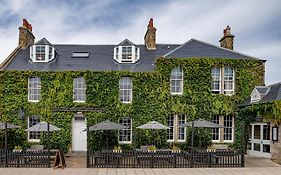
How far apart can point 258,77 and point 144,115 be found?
900 centimetres

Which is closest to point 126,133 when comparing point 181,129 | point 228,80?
point 181,129

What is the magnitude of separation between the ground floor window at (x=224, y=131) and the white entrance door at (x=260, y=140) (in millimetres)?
1544

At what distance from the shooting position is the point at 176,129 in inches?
845

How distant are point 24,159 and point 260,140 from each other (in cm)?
1448

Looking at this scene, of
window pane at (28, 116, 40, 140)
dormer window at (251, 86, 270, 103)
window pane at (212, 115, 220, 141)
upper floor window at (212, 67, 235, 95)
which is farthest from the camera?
upper floor window at (212, 67, 235, 95)

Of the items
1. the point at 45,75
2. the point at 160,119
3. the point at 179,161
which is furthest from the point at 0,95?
the point at 179,161

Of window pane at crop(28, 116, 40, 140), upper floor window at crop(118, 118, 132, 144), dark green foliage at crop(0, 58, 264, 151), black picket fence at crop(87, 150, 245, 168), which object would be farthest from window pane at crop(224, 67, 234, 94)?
window pane at crop(28, 116, 40, 140)

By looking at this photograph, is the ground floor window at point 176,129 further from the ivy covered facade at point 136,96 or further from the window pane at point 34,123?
the window pane at point 34,123

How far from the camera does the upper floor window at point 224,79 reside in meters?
21.7

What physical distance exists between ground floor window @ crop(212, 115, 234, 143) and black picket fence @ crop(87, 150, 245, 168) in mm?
5976

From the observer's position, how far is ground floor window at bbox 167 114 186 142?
21.4 meters

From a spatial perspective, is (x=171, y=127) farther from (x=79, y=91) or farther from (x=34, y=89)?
(x=34, y=89)

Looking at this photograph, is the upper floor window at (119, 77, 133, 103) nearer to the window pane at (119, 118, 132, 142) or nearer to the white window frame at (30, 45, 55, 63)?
the window pane at (119, 118, 132, 142)

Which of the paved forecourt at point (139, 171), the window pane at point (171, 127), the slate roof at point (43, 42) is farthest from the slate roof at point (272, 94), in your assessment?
the slate roof at point (43, 42)
